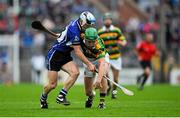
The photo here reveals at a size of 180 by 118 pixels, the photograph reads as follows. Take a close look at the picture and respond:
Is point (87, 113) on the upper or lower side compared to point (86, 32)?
lower

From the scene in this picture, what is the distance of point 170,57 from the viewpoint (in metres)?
41.2

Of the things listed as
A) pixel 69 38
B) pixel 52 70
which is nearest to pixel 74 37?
pixel 69 38

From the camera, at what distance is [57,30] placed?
40.7m

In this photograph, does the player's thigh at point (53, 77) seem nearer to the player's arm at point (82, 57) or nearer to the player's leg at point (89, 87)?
the player's leg at point (89, 87)

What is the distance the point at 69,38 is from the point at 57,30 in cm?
2201

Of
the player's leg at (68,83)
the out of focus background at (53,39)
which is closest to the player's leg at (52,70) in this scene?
the player's leg at (68,83)

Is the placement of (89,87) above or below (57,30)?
below

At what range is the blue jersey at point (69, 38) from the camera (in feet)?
60.6

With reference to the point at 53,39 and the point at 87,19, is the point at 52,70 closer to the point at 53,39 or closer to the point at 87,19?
the point at 87,19

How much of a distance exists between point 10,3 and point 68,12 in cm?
328

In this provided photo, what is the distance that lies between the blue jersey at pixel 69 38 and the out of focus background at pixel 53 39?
69.2 feet

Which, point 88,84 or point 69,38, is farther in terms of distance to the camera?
point 88,84

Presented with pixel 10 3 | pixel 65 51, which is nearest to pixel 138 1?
pixel 10 3

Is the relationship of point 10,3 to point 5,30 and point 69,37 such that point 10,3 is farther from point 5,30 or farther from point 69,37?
point 69,37
